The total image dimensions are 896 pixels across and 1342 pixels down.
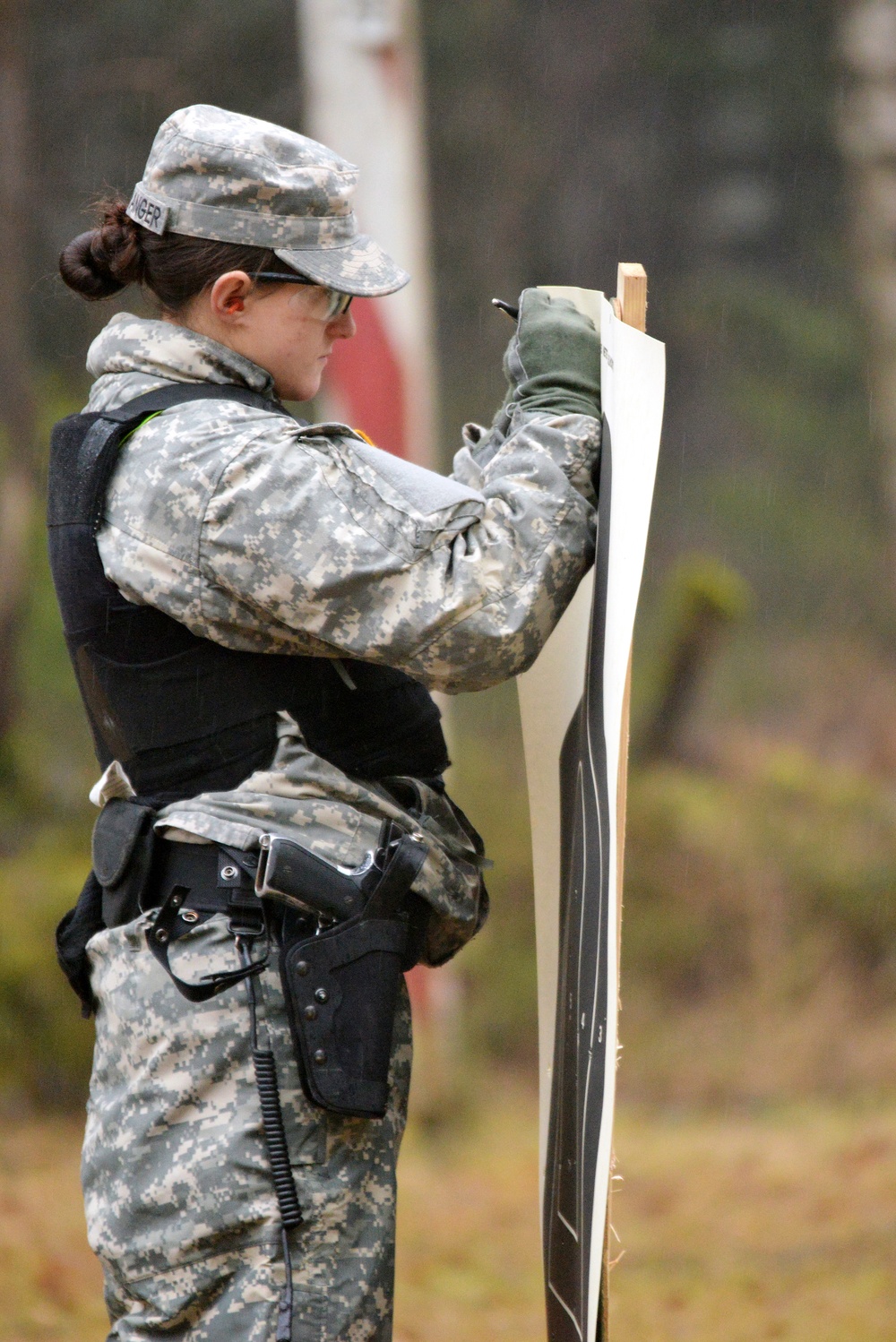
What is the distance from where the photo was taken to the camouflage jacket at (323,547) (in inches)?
62.4

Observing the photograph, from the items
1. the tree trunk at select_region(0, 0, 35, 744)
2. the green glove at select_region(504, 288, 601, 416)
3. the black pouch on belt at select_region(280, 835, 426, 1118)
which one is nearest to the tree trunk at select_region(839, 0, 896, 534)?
the tree trunk at select_region(0, 0, 35, 744)

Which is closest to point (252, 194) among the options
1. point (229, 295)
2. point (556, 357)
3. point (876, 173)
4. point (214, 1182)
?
point (229, 295)

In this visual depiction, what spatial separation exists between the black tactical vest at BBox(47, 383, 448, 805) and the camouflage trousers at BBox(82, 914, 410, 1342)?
195 mm

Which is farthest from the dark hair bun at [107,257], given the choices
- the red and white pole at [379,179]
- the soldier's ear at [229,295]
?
the red and white pole at [379,179]

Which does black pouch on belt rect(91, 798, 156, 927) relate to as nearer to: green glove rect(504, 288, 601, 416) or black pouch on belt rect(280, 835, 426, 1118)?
black pouch on belt rect(280, 835, 426, 1118)

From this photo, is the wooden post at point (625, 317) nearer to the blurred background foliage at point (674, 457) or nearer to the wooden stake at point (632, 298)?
the wooden stake at point (632, 298)

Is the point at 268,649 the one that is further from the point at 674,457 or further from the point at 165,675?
the point at 674,457

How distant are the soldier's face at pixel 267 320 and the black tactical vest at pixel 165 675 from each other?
56mm

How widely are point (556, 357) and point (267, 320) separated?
34cm

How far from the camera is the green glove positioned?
175cm

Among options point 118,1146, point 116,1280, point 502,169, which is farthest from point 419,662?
point 502,169

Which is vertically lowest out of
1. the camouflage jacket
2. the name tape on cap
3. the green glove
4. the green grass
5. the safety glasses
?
the green grass

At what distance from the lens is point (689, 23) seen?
10.0m

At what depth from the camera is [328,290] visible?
1.75 m
